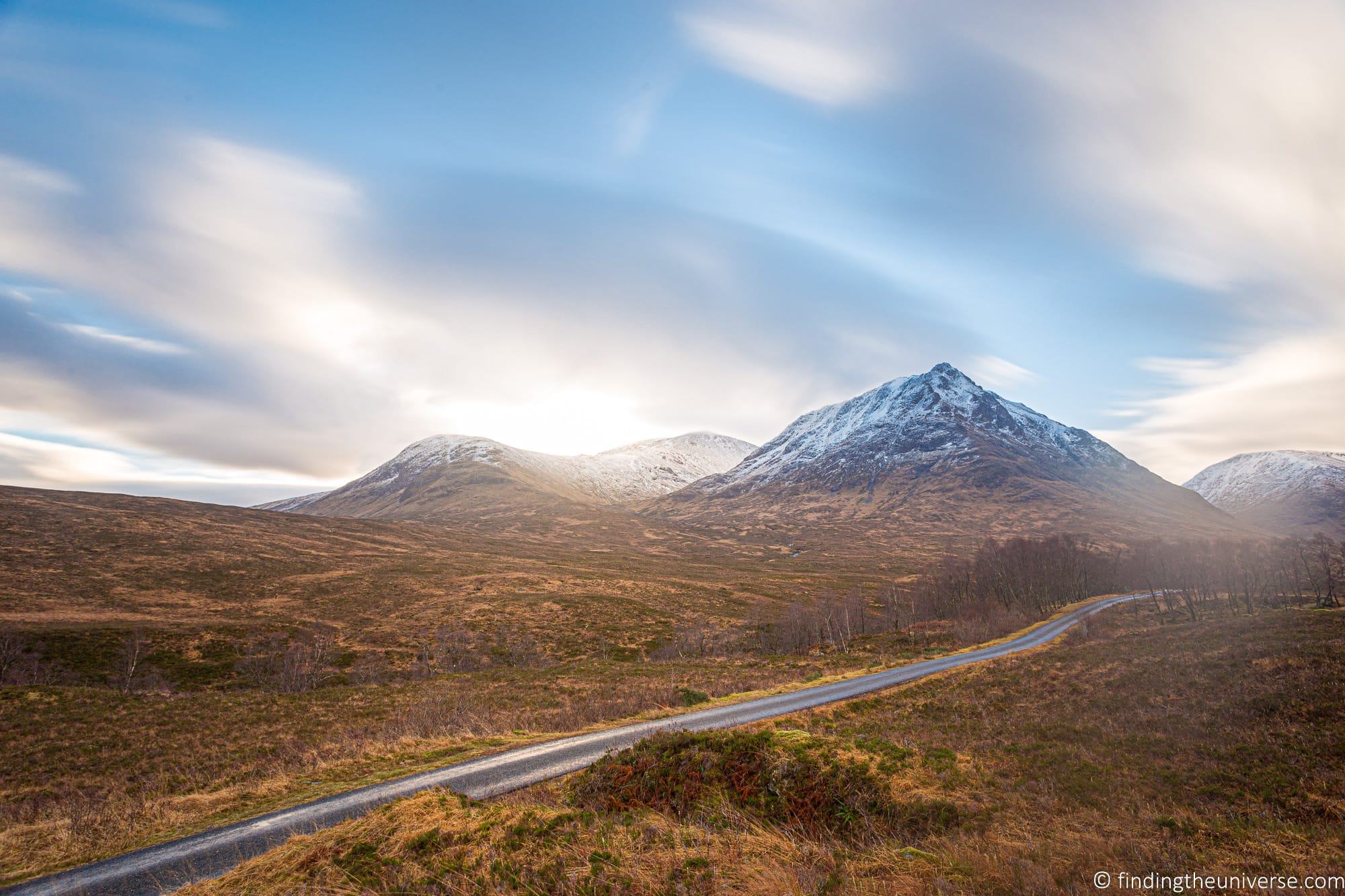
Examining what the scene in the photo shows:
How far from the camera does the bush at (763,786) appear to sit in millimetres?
9953

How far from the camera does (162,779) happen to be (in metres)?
18.4

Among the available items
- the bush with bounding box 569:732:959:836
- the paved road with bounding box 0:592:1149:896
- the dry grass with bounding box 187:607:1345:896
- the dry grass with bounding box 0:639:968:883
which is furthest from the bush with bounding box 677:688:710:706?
the bush with bounding box 569:732:959:836

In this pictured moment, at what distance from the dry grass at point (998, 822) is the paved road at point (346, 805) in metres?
2.06

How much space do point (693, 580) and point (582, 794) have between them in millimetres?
106781

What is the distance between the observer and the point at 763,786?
10.5 m

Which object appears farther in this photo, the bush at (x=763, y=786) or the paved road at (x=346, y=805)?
the bush at (x=763, y=786)

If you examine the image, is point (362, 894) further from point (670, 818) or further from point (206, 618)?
point (206, 618)

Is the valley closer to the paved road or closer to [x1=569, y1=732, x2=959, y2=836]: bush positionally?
the paved road

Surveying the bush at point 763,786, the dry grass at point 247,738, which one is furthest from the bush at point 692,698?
the bush at point 763,786

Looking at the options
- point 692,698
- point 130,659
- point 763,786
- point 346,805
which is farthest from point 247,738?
point 130,659

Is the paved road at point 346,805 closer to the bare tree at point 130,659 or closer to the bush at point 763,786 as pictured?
the bush at point 763,786

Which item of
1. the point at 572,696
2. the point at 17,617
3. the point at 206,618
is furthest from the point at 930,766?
the point at 17,617

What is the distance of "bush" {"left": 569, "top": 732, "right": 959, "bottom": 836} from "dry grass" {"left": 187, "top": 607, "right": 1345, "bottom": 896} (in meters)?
0.32

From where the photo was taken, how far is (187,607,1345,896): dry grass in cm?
728
